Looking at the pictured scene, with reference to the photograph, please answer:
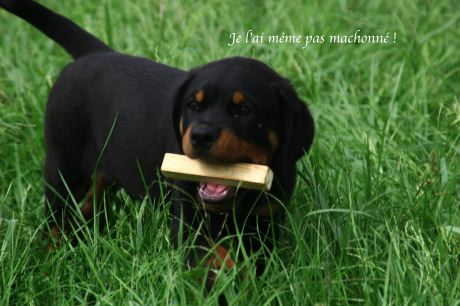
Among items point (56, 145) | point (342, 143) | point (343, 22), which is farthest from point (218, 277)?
point (343, 22)

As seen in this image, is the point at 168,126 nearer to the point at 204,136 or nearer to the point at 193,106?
the point at 193,106

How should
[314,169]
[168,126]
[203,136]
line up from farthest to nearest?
[314,169] → [168,126] → [203,136]

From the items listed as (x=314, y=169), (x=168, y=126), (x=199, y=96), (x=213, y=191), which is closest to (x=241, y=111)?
(x=199, y=96)

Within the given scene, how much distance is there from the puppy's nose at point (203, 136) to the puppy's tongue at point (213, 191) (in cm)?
23

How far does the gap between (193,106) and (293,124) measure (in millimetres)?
387

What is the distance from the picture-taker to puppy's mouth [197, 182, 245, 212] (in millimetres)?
3660

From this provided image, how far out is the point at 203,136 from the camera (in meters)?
3.47

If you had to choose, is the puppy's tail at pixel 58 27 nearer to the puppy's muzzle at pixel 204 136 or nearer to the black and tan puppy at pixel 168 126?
the black and tan puppy at pixel 168 126

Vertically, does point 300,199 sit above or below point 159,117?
below

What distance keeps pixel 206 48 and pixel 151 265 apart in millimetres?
2738

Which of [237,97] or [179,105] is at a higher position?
[237,97]

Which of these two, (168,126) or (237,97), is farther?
(168,126)

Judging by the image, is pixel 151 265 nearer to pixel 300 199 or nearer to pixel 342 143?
pixel 300 199

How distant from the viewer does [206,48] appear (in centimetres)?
621
